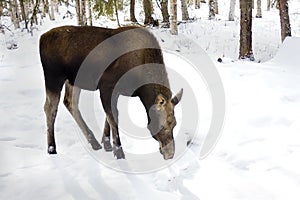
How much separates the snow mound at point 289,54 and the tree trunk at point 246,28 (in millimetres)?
1031

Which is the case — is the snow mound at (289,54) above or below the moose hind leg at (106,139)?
above

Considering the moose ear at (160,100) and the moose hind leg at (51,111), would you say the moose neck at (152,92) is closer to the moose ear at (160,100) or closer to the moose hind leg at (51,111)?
the moose ear at (160,100)

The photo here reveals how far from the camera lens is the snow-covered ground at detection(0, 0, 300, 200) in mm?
3686

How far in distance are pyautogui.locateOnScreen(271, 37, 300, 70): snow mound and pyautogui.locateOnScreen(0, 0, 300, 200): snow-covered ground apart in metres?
0.28

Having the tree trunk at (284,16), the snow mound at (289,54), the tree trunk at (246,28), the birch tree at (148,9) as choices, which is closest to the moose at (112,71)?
the snow mound at (289,54)

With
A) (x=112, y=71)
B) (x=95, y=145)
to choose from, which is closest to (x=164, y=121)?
(x=112, y=71)

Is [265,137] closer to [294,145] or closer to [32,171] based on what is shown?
[294,145]

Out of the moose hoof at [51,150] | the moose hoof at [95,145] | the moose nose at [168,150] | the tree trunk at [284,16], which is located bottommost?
the moose hoof at [95,145]

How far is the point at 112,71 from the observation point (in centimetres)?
455

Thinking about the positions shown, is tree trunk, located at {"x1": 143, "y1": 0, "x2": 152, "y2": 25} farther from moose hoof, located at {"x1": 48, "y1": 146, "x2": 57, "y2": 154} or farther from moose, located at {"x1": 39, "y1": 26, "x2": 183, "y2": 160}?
moose hoof, located at {"x1": 48, "y1": 146, "x2": 57, "y2": 154}

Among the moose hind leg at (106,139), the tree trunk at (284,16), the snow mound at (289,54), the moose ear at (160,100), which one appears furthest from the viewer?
the tree trunk at (284,16)

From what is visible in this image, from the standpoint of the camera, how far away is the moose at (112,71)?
14.0ft

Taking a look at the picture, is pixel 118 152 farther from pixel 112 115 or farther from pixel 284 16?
pixel 284 16

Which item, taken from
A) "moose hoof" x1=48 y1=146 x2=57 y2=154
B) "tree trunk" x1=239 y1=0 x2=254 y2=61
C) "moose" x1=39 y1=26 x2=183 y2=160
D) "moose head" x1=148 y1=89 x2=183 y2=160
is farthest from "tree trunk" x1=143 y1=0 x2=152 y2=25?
"moose head" x1=148 y1=89 x2=183 y2=160
